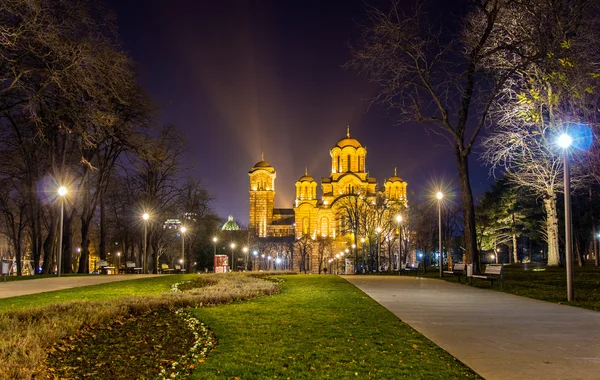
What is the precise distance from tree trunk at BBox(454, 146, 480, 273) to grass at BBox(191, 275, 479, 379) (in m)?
11.8

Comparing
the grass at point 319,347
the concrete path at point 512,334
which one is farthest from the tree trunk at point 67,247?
the concrete path at point 512,334

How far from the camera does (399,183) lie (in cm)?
→ 9156

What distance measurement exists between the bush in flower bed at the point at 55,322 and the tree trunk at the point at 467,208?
1210 cm

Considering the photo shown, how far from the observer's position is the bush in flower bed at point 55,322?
520 centimetres

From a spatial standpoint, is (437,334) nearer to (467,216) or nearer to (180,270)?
(467,216)

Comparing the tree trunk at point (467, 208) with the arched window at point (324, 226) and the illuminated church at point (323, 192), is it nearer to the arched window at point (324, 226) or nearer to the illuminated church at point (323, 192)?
the illuminated church at point (323, 192)

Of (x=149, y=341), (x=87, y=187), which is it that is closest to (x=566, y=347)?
(x=149, y=341)

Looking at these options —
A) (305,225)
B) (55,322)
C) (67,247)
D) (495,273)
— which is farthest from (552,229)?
(305,225)

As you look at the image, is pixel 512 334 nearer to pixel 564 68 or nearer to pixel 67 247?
pixel 564 68

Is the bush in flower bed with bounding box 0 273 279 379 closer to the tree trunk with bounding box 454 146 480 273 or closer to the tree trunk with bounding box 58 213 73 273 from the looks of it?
the tree trunk with bounding box 454 146 480 273

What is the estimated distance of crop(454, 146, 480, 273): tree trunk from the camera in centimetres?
2102

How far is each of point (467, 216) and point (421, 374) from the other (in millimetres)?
17087

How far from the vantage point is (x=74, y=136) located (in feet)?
53.4

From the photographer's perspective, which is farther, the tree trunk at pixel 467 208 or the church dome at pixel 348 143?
the church dome at pixel 348 143
